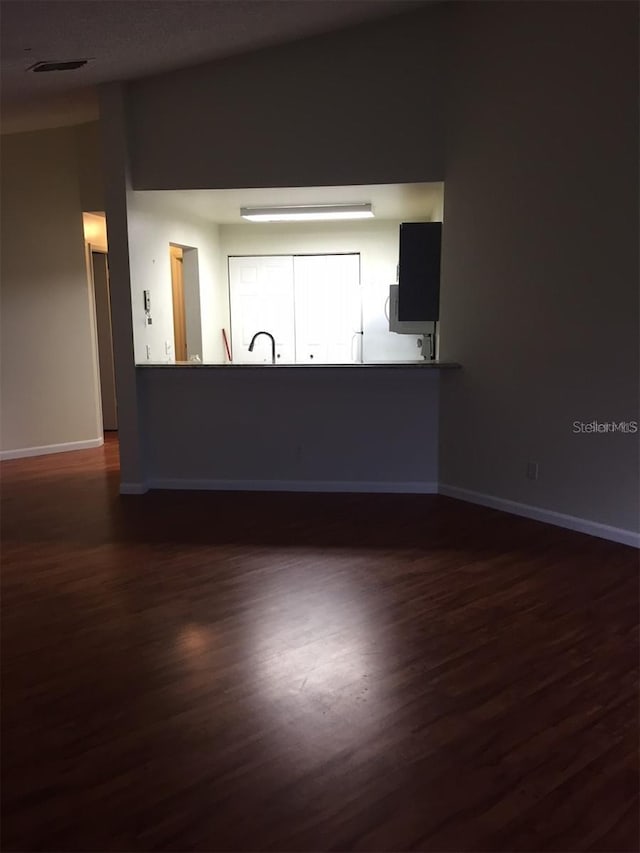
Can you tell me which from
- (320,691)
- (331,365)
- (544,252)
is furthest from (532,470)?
(320,691)

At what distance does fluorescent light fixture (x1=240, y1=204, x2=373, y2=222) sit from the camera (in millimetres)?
5164

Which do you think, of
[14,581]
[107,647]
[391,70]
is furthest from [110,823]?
[391,70]

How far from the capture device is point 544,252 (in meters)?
3.71

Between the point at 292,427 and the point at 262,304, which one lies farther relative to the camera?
the point at 262,304

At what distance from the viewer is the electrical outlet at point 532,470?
12.8 ft

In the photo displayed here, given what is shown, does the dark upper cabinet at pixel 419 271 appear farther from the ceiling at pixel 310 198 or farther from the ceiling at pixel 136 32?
the ceiling at pixel 136 32

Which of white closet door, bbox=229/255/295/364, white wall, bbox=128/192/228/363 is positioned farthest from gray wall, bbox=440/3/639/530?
white closet door, bbox=229/255/295/364

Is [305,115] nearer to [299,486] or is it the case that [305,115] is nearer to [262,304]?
[262,304]

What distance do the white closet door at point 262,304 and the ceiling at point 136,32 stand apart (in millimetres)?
2430

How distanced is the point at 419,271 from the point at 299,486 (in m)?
1.90

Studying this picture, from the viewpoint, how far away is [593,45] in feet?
11.0

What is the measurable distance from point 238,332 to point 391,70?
3281 mm

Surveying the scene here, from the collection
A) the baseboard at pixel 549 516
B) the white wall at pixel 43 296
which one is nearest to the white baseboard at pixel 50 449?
the white wall at pixel 43 296

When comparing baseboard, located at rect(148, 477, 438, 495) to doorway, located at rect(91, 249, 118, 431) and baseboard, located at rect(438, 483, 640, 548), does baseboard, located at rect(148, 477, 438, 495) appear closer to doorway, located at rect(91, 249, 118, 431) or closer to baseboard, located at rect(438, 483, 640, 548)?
baseboard, located at rect(438, 483, 640, 548)
